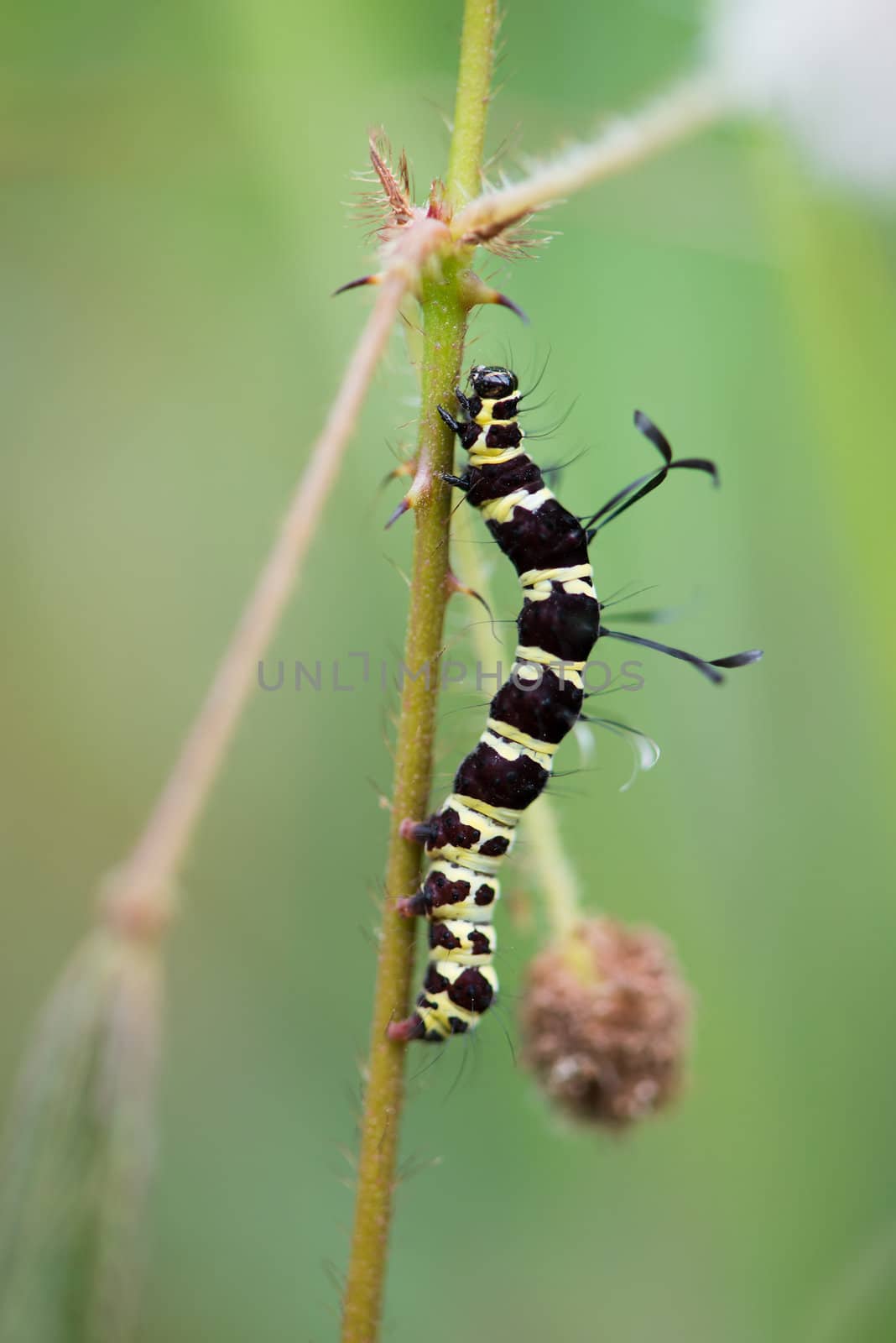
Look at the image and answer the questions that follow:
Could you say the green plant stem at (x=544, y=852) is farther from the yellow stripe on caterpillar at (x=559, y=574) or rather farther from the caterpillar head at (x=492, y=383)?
the caterpillar head at (x=492, y=383)

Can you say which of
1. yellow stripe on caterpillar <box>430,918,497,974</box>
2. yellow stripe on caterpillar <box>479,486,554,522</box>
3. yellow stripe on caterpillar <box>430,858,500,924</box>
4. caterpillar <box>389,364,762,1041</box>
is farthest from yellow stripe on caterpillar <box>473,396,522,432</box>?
yellow stripe on caterpillar <box>430,918,497,974</box>

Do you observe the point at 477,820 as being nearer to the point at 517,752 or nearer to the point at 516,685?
the point at 517,752

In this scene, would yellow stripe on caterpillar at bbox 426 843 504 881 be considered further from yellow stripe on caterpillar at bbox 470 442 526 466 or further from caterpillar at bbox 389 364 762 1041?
yellow stripe on caterpillar at bbox 470 442 526 466

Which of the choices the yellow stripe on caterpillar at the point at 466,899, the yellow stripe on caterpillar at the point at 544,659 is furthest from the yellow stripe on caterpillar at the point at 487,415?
the yellow stripe on caterpillar at the point at 466,899

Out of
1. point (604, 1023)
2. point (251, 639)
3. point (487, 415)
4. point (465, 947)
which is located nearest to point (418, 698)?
point (251, 639)

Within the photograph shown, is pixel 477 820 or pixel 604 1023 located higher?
pixel 477 820
